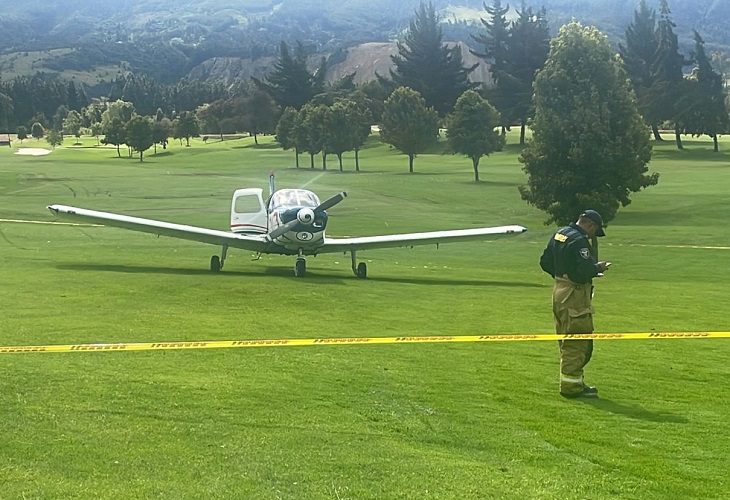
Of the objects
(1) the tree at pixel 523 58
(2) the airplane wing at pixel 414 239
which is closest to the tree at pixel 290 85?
(1) the tree at pixel 523 58

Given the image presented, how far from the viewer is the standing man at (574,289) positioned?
423 inches

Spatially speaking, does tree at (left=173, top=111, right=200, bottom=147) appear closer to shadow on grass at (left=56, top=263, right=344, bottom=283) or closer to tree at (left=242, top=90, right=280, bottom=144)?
tree at (left=242, top=90, right=280, bottom=144)

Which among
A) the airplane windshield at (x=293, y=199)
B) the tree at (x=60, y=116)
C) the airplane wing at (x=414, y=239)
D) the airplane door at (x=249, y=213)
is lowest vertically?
the airplane wing at (x=414, y=239)

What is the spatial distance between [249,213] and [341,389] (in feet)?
54.1

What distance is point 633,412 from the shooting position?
10172 millimetres

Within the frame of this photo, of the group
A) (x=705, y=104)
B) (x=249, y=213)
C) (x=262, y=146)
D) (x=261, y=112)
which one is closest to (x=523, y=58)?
(x=705, y=104)

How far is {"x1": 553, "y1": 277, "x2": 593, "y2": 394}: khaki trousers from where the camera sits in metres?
10.8

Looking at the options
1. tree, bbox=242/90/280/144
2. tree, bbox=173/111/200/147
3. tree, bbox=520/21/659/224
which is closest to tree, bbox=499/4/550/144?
tree, bbox=242/90/280/144

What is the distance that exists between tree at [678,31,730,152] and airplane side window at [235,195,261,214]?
266ft

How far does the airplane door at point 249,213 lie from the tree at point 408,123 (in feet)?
192

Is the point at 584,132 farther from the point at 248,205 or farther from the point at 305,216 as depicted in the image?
the point at 305,216

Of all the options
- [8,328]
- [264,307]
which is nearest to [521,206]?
[264,307]

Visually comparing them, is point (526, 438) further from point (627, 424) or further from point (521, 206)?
point (521, 206)

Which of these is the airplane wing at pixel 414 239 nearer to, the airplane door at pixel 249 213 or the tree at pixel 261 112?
the airplane door at pixel 249 213
